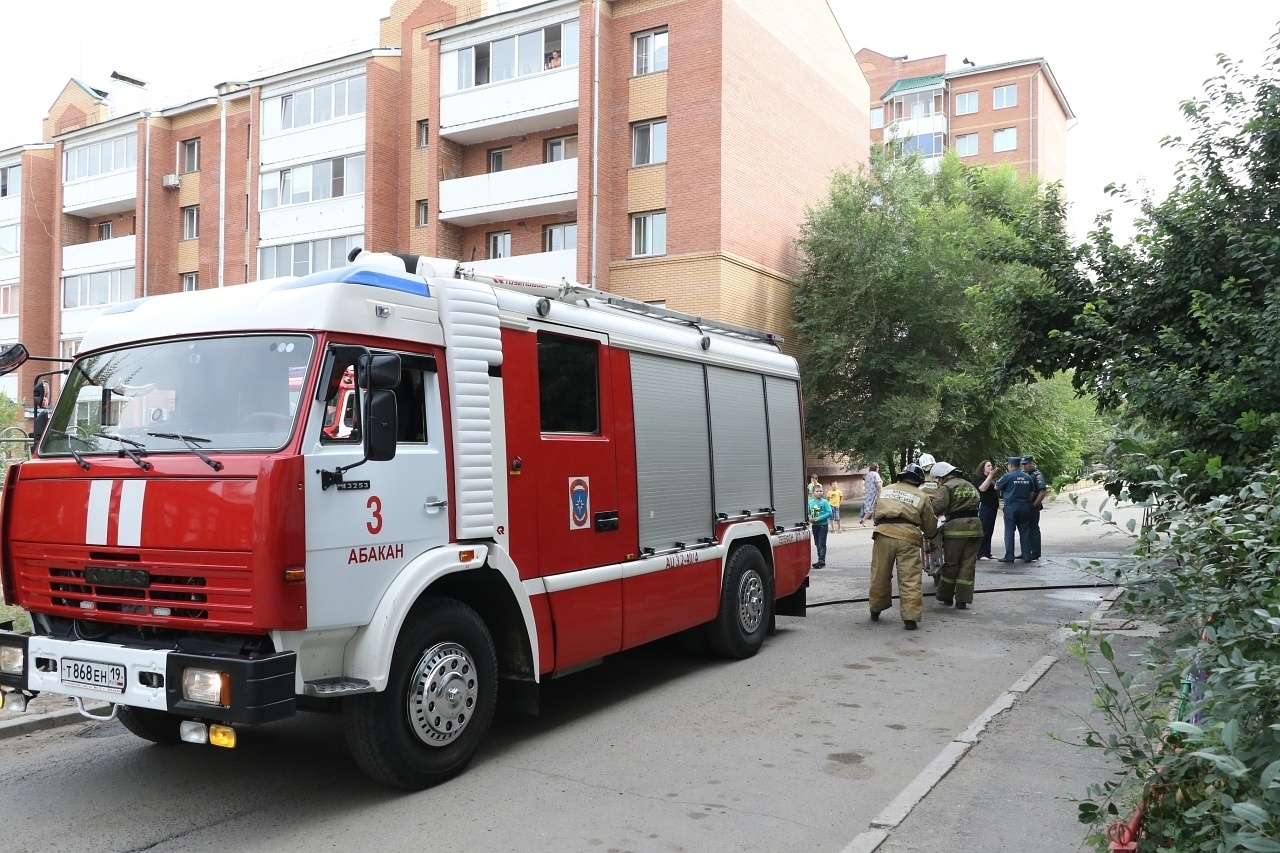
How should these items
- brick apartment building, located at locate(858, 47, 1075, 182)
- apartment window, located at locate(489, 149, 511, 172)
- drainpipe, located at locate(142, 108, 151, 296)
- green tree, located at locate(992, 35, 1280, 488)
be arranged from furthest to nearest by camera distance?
brick apartment building, located at locate(858, 47, 1075, 182)
drainpipe, located at locate(142, 108, 151, 296)
apartment window, located at locate(489, 149, 511, 172)
green tree, located at locate(992, 35, 1280, 488)

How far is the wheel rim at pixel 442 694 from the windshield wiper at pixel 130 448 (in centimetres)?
167

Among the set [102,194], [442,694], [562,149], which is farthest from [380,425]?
[102,194]

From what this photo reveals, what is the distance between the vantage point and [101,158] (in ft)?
133

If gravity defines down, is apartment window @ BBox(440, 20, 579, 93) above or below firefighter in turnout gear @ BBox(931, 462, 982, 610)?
above

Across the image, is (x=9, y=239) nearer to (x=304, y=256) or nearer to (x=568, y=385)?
(x=304, y=256)

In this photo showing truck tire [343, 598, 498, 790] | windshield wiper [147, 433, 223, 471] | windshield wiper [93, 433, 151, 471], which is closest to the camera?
windshield wiper [147, 433, 223, 471]

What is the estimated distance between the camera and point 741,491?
8789 millimetres

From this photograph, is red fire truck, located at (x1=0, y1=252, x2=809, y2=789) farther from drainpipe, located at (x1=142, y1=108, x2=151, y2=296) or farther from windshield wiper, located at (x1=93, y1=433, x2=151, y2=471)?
drainpipe, located at (x1=142, y1=108, x2=151, y2=296)

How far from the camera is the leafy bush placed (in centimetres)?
260

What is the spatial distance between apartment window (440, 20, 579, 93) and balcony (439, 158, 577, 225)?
296 centimetres

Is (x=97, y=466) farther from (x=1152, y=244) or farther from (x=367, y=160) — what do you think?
(x=367, y=160)

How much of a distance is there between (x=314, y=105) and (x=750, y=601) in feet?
101

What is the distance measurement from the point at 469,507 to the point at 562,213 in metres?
25.4

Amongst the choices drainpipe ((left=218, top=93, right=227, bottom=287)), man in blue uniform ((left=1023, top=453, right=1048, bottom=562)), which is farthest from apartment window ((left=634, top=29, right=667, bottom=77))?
man in blue uniform ((left=1023, top=453, right=1048, bottom=562))
